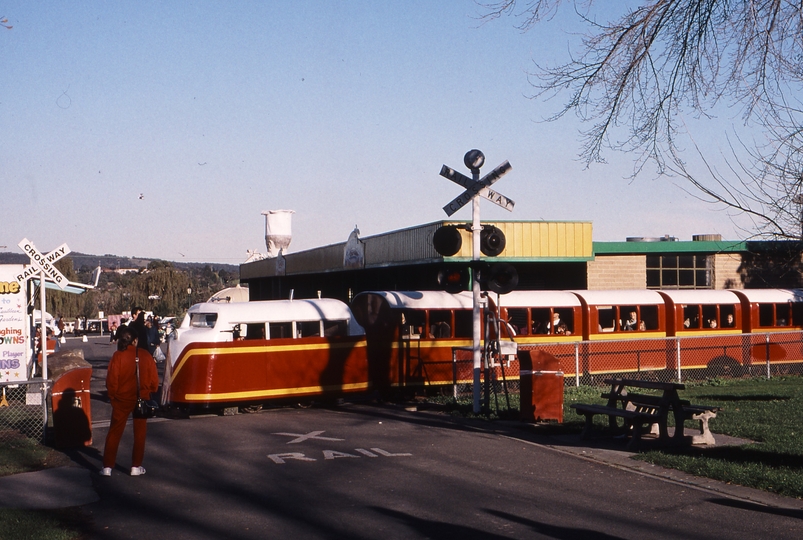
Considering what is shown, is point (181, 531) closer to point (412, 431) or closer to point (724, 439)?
point (412, 431)

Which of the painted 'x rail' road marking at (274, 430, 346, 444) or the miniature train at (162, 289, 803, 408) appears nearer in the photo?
the painted 'x rail' road marking at (274, 430, 346, 444)

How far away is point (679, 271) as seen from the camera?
3312cm

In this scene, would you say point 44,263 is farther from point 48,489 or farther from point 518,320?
point 518,320

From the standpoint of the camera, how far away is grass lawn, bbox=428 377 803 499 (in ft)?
31.5

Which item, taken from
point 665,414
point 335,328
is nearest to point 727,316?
point 335,328

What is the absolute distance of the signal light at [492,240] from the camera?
15.4m

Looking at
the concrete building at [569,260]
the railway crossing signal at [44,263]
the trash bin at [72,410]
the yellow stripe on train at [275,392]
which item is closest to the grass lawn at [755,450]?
the yellow stripe on train at [275,392]

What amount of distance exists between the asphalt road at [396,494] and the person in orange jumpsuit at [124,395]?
258 mm

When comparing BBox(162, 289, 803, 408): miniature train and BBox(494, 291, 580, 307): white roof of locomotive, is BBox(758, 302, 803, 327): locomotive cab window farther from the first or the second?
BBox(494, 291, 580, 307): white roof of locomotive

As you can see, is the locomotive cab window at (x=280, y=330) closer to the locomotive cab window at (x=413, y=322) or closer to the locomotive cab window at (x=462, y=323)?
the locomotive cab window at (x=413, y=322)

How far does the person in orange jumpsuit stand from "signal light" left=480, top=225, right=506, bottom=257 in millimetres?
6901

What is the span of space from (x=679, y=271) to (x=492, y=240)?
19867mm

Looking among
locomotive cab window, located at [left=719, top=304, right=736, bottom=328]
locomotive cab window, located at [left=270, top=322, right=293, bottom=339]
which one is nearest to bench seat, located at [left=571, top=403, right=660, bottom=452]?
locomotive cab window, located at [left=270, top=322, right=293, bottom=339]

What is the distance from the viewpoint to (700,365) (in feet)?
77.1
